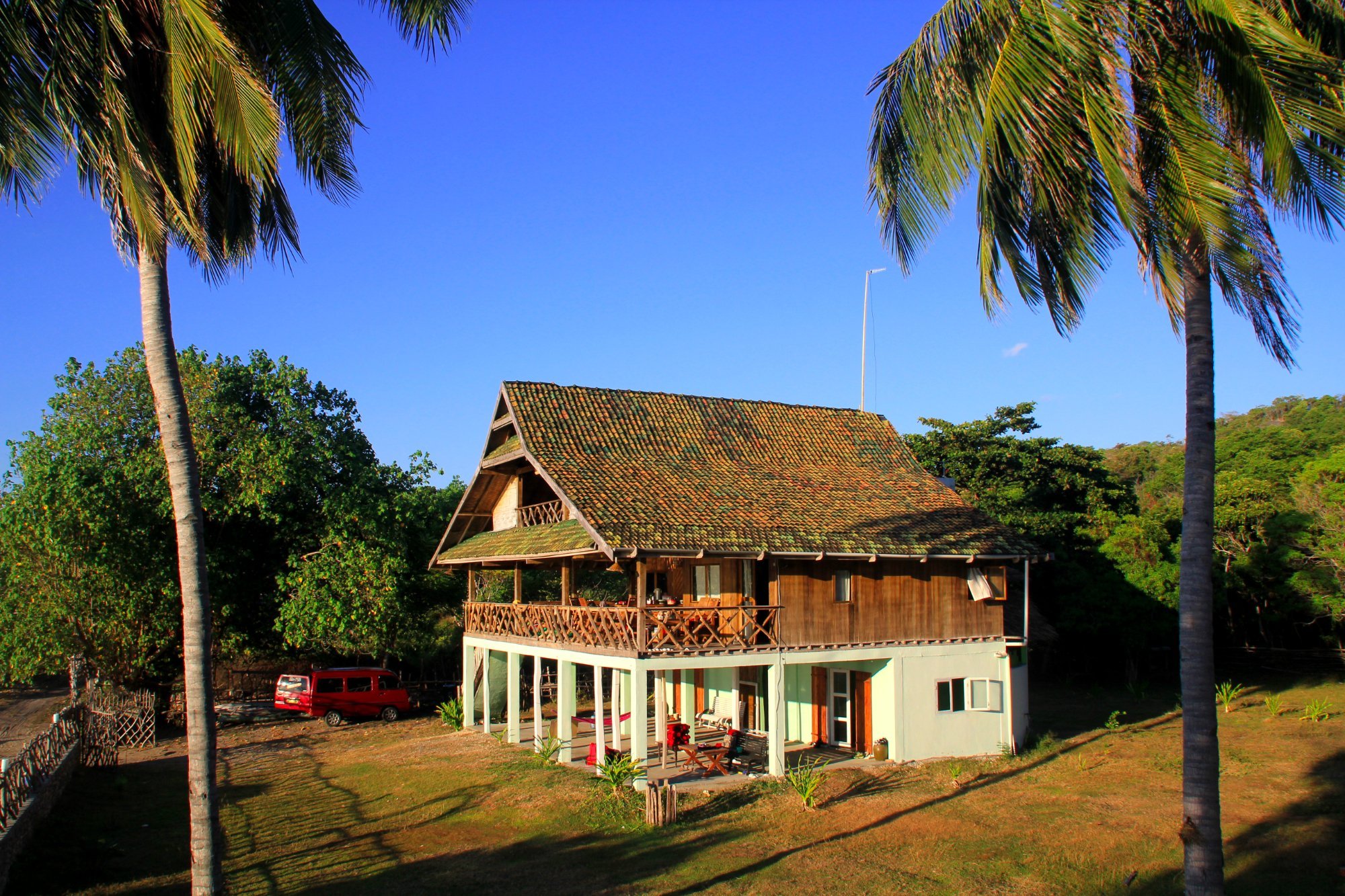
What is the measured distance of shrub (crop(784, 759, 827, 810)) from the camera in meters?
15.9

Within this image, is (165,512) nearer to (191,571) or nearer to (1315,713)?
(191,571)

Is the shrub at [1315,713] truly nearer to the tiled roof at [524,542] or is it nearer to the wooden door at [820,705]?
the wooden door at [820,705]

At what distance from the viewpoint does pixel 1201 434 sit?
836 cm

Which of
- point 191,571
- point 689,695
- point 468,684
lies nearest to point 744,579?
point 689,695

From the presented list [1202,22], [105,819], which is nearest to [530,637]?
[105,819]

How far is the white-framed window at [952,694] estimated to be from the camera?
65.8 ft

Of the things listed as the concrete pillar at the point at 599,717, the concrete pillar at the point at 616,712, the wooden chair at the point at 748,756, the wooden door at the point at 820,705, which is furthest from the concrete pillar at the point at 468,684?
the wooden door at the point at 820,705

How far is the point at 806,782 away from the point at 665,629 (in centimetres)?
365

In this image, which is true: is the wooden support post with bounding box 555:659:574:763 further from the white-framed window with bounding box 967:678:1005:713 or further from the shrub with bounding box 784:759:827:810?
the white-framed window with bounding box 967:678:1005:713

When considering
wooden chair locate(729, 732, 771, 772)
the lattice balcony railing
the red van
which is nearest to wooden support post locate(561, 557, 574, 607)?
the lattice balcony railing

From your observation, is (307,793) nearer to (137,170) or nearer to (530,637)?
(530,637)

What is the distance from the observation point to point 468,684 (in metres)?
26.3

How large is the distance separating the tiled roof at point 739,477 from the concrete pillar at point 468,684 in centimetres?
343

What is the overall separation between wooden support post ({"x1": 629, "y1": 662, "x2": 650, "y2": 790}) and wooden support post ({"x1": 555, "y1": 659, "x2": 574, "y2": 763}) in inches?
148
